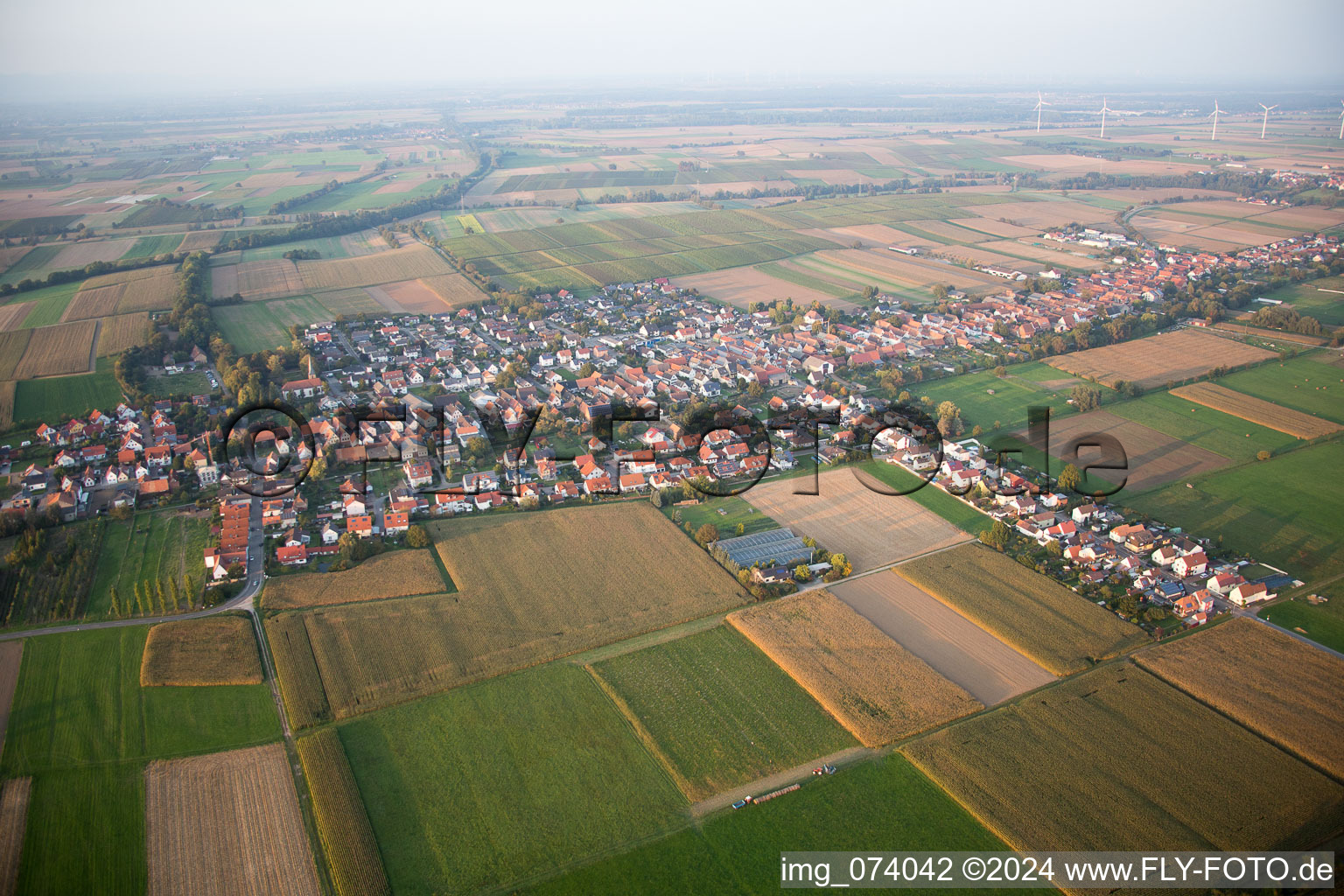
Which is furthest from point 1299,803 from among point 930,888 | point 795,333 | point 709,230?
point 709,230

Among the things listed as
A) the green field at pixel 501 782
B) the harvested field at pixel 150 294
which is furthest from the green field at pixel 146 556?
the harvested field at pixel 150 294

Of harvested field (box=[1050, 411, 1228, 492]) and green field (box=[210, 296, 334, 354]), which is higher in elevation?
green field (box=[210, 296, 334, 354])

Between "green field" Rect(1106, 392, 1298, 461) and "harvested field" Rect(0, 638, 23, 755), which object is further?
"green field" Rect(1106, 392, 1298, 461)

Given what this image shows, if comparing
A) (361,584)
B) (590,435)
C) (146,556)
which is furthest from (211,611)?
(590,435)

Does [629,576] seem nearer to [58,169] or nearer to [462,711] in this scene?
[462,711]

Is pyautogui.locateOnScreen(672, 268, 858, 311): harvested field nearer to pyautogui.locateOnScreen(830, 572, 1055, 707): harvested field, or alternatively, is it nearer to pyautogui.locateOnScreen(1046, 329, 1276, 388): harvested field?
pyautogui.locateOnScreen(1046, 329, 1276, 388): harvested field

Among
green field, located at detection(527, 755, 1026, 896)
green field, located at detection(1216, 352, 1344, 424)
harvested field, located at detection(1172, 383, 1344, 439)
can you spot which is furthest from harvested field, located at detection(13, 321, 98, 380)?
green field, located at detection(1216, 352, 1344, 424)

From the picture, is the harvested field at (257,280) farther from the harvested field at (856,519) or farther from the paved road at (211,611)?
the harvested field at (856,519)
